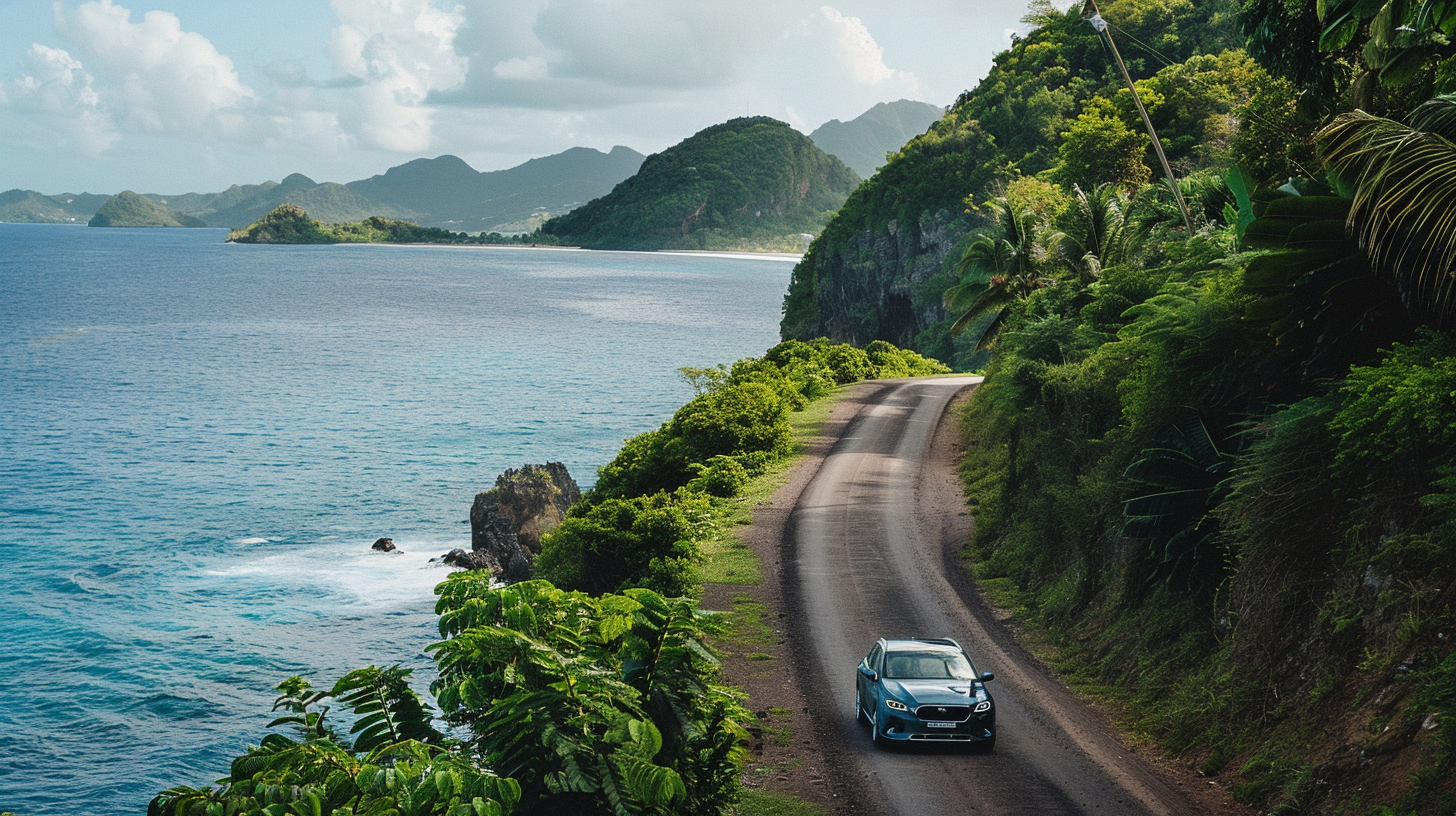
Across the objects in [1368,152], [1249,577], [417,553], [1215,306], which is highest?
[1368,152]

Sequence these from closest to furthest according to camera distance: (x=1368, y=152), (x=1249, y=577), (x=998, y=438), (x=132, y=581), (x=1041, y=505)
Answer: (x=1368, y=152), (x=1249, y=577), (x=1041, y=505), (x=998, y=438), (x=132, y=581)

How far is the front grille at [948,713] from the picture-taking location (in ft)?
45.8

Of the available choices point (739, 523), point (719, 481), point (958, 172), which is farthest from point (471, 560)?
point (958, 172)

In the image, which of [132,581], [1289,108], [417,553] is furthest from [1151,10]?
[132,581]

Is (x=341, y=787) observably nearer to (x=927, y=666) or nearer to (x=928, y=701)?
(x=928, y=701)

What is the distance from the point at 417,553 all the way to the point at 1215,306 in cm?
3402

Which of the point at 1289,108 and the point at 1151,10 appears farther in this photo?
the point at 1151,10

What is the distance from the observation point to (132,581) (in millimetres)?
38312

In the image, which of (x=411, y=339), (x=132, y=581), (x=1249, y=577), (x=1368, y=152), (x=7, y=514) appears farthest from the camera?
(x=411, y=339)

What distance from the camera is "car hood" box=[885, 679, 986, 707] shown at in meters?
14.0

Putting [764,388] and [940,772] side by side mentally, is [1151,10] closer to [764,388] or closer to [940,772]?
[764,388]

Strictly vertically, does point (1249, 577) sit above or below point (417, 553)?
above

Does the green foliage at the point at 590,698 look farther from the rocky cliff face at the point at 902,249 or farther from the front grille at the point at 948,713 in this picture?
the rocky cliff face at the point at 902,249

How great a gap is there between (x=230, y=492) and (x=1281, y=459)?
4939 centimetres
